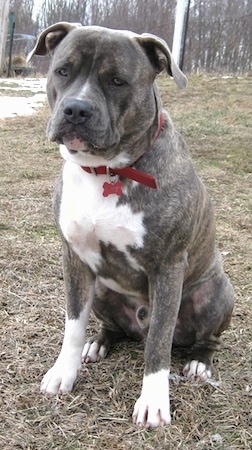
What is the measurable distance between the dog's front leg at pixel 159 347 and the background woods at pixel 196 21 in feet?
49.1

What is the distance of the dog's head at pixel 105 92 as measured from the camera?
226 centimetres

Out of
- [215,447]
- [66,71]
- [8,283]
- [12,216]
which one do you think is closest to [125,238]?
[66,71]

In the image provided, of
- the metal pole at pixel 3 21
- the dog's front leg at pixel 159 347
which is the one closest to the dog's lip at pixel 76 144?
the dog's front leg at pixel 159 347

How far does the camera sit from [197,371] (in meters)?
2.80

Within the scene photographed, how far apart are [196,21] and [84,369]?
16232mm

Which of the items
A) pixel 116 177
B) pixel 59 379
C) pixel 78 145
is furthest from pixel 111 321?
pixel 78 145

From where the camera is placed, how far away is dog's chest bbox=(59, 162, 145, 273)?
2.43 metres

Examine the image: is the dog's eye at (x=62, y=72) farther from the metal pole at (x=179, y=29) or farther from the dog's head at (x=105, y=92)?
the metal pole at (x=179, y=29)

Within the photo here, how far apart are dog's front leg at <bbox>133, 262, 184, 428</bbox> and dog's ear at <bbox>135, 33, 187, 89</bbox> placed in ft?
2.42

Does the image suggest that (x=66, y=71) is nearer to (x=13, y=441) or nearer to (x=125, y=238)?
(x=125, y=238)

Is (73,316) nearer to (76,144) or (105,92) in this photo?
(76,144)

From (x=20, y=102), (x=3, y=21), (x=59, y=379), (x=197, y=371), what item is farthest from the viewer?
(x=3, y=21)

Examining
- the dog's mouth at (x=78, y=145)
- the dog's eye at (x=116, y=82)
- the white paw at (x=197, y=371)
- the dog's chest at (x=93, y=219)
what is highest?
the dog's eye at (x=116, y=82)

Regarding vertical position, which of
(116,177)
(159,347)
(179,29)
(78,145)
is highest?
(78,145)
